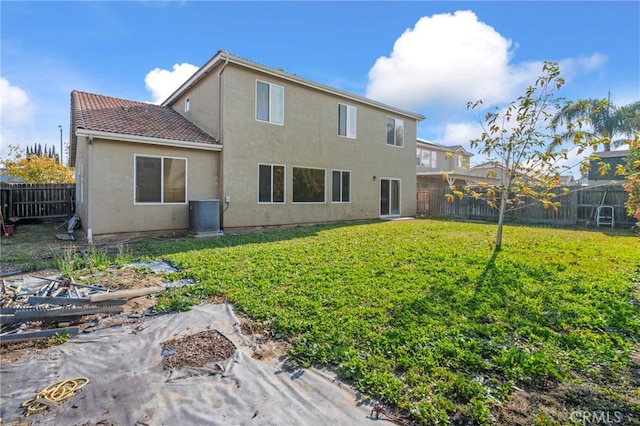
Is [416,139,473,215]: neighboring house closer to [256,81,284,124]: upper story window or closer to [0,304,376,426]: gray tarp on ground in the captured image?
[256,81,284,124]: upper story window

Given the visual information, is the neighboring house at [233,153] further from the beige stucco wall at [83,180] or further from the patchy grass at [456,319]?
the patchy grass at [456,319]

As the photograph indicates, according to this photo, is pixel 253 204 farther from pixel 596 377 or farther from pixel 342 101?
pixel 596 377

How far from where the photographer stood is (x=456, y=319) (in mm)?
3701

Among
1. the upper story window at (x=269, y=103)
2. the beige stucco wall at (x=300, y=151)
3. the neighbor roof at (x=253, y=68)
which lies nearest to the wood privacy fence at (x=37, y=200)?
the neighbor roof at (x=253, y=68)

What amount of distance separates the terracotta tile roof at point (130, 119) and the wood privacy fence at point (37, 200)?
433 cm

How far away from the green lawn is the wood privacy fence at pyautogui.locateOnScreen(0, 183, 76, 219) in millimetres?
10086

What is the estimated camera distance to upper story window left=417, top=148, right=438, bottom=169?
2562 cm

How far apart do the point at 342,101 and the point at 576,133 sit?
946cm

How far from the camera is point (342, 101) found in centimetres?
1417

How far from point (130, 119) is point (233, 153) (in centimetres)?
347

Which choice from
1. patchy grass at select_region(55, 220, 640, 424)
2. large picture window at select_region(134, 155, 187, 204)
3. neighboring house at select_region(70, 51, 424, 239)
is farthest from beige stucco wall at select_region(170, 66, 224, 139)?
patchy grass at select_region(55, 220, 640, 424)

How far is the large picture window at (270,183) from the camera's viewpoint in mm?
11742

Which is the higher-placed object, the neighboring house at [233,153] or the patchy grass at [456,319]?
the neighboring house at [233,153]

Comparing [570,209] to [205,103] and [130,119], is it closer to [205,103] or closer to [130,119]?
[205,103]
